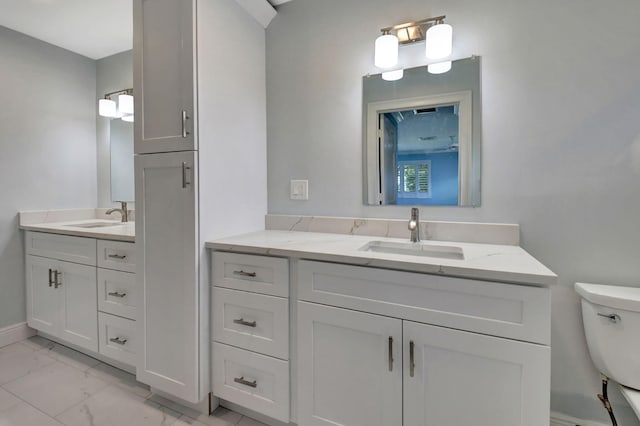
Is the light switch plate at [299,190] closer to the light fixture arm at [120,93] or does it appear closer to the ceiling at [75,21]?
the ceiling at [75,21]

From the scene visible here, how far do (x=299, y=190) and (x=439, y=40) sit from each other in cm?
105

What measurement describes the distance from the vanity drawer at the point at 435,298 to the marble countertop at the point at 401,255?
0.03 m

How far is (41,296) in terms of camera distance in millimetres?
2080

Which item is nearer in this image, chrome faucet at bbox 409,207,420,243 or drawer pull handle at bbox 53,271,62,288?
chrome faucet at bbox 409,207,420,243

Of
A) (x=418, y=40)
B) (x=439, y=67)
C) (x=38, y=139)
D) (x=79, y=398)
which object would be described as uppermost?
(x=418, y=40)

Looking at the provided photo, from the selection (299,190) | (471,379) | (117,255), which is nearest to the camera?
(471,379)

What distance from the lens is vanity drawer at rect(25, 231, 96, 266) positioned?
1797mm

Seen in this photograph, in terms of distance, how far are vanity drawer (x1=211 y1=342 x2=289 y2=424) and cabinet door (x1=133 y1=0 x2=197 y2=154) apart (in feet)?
3.22

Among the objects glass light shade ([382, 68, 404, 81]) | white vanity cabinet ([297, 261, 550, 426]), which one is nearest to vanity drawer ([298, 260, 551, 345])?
→ white vanity cabinet ([297, 261, 550, 426])

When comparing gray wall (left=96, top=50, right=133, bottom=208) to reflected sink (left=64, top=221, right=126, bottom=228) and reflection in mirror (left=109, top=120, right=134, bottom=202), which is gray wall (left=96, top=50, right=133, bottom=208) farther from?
reflected sink (left=64, top=221, right=126, bottom=228)

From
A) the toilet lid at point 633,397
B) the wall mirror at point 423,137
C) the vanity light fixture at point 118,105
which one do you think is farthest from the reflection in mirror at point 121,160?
the toilet lid at point 633,397

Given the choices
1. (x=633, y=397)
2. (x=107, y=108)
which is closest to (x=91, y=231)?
(x=107, y=108)

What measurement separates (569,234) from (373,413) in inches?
44.2

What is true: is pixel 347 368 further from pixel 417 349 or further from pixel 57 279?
pixel 57 279
